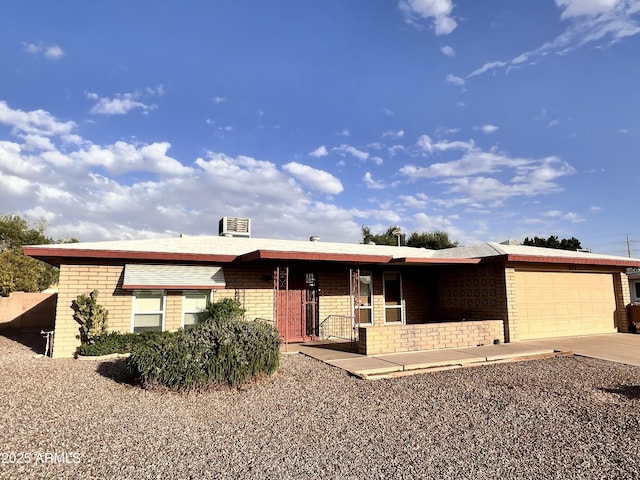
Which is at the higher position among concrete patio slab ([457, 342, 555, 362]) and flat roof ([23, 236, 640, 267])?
flat roof ([23, 236, 640, 267])

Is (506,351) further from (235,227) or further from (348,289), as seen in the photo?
(235,227)

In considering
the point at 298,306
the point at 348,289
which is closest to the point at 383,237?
the point at 348,289

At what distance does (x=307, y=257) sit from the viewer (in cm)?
1052

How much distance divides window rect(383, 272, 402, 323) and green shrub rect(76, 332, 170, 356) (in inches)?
316

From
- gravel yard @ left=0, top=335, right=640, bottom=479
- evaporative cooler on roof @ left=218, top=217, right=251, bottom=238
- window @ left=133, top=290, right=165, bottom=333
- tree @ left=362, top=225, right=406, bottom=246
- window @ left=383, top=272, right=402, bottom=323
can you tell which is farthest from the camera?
tree @ left=362, top=225, right=406, bottom=246

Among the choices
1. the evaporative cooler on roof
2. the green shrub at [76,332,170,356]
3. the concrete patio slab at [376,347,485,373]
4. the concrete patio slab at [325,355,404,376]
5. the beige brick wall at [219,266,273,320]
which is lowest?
the concrete patio slab at [325,355,404,376]

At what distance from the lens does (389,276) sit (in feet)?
47.1

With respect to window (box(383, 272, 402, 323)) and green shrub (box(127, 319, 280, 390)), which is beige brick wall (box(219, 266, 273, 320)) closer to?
green shrub (box(127, 319, 280, 390))

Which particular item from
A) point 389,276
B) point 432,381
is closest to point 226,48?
point 389,276

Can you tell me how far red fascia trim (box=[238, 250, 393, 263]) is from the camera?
988 centimetres

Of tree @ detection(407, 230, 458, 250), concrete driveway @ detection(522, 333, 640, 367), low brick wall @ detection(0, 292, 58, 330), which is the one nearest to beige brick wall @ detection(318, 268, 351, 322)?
concrete driveway @ detection(522, 333, 640, 367)

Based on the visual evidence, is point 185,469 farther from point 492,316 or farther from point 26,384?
point 492,316

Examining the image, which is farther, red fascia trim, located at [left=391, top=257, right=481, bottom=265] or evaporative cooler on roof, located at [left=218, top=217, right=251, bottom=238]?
evaporative cooler on roof, located at [left=218, top=217, right=251, bottom=238]

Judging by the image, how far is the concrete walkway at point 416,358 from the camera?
7805 millimetres
